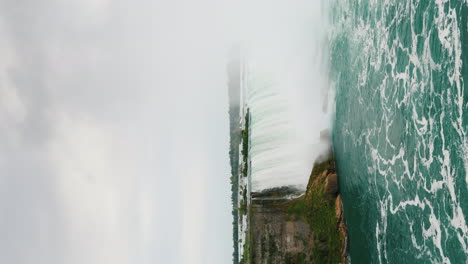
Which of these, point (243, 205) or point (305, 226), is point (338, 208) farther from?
point (243, 205)

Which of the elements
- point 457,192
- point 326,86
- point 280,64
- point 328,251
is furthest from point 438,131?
point 280,64

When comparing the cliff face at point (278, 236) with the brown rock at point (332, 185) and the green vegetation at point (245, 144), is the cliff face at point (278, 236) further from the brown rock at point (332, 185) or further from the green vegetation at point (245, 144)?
the green vegetation at point (245, 144)

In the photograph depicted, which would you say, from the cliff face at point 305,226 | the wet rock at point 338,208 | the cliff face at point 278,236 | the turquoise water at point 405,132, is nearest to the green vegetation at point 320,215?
the cliff face at point 305,226

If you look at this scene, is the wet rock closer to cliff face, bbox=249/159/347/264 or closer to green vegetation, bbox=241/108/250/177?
cliff face, bbox=249/159/347/264

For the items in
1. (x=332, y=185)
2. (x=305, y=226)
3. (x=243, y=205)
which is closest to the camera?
(x=332, y=185)

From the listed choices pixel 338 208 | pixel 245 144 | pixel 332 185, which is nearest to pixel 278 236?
pixel 338 208

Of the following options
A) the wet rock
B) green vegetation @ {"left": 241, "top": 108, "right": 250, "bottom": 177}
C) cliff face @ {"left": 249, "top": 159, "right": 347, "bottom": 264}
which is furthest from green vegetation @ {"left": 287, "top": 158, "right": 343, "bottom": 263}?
green vegetation @ {"left": 241, "top": 108, "right": 250, "bottom": 177}

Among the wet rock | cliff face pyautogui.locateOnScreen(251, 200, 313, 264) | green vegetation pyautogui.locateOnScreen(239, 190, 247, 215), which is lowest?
cliff face pyautogui.locateOnScreen(251, 200, 313, 264)
